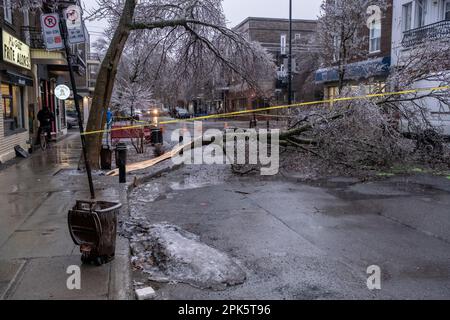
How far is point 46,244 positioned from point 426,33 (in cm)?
2107

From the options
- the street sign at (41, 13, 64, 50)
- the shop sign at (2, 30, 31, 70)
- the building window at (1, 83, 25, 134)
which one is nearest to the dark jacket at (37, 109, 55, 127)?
the building window at (1, 83, 25, 134)

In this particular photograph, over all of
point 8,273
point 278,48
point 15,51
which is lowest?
point 8,273

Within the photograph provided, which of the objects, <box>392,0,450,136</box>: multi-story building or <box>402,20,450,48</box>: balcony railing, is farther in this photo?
<box>392,0,450,136</box>: multi-story building

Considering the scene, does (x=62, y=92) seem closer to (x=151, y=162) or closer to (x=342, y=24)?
(x=151, y=162)

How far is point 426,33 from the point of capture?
21.6m

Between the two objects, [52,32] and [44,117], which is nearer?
[52,32]

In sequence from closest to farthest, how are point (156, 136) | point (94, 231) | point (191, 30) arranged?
point (94, 231) → point (191, 30) → point (156, 136)

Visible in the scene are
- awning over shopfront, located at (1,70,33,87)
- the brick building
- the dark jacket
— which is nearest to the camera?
the brick building

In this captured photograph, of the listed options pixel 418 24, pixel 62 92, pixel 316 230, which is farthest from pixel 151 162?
pixel 418 24

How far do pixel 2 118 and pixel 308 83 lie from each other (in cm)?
3047

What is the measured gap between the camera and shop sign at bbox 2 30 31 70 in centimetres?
1331

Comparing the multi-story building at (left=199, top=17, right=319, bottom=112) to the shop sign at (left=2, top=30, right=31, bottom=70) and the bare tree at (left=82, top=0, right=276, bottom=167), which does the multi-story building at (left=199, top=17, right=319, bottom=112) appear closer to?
the bare tree at (left=82, top=0, right=276, bottom=167)

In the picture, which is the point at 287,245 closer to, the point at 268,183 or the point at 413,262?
the point at 413,262

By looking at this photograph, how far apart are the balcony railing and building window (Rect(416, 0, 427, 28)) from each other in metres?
0.70
